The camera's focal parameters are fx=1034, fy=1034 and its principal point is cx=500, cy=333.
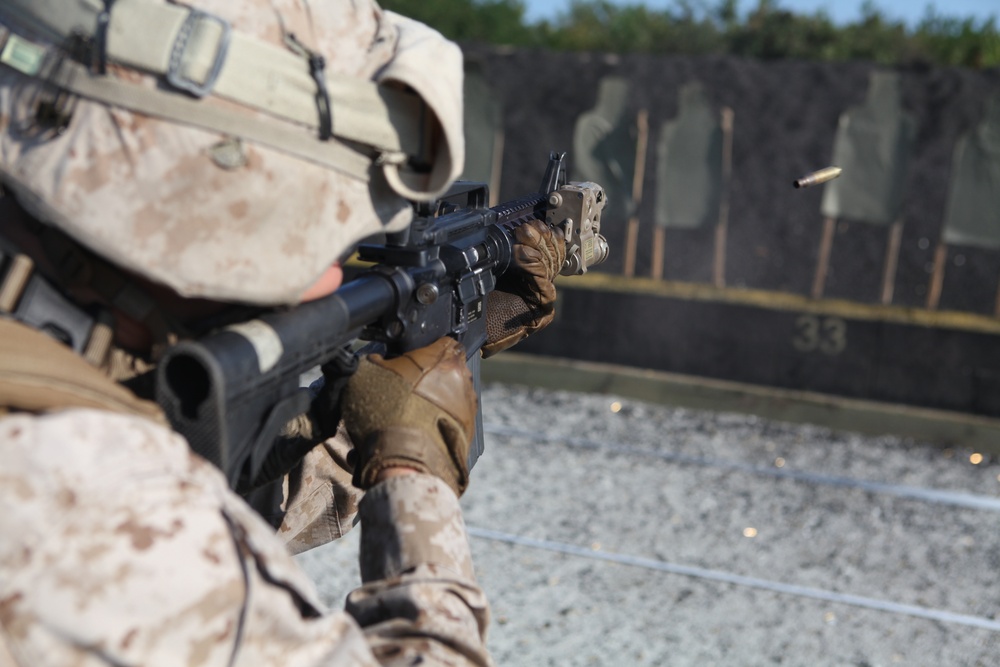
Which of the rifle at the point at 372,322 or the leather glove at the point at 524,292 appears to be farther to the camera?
the leather glove at the point at 524,292

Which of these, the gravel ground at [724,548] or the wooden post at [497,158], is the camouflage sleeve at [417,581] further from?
the wooden post at [497,158]

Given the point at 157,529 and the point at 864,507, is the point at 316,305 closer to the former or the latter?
the point at 157,529

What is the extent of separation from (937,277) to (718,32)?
1178 cm

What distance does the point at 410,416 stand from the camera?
165 centimetres

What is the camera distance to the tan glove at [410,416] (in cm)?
162

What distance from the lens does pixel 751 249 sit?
8.30 m

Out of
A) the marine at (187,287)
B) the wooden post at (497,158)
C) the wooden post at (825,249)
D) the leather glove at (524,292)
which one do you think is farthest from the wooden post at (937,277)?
the marine at (187,287)

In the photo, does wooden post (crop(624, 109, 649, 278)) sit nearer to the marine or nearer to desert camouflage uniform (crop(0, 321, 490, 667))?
the marine

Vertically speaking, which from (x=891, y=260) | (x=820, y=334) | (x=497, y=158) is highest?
(x=497, y=158)

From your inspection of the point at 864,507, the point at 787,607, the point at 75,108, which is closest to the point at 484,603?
the point at 75,108

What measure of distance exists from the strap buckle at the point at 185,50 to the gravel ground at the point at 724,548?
295 cm

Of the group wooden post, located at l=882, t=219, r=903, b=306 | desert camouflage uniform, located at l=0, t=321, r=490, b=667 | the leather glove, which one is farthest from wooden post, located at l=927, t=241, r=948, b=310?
desert camouflage uniform, located at l=0, t=321, r=490, b=667

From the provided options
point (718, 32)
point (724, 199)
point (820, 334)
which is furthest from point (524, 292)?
point (718, 32)

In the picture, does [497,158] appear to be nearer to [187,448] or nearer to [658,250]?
[658,250]
